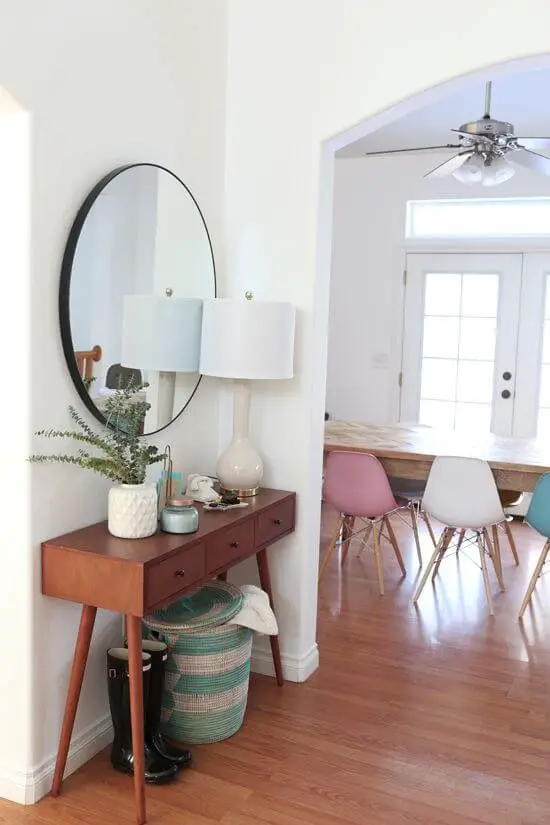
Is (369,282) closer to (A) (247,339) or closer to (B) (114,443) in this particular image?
(A) (247,339)

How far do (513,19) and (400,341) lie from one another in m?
4.14

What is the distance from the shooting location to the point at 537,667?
347cm

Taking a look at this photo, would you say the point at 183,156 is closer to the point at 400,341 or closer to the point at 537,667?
the point at 537,667

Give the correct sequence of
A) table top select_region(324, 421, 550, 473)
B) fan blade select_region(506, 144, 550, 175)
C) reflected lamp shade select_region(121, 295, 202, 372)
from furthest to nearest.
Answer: fan blade select_region(506, 144, 550, 175) < table top select_region(324, 421, 550, 473) < reflected lamp shade select_region(121, 295, 202, 372)

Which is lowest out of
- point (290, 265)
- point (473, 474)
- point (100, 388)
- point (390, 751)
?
point (390, 751)

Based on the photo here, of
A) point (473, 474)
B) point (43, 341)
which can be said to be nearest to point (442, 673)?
point (473, 474)

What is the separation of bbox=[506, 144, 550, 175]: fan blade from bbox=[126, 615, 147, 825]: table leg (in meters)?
3.52

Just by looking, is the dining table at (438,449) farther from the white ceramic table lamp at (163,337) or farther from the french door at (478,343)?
the white ceramic table lamp at (163,337)

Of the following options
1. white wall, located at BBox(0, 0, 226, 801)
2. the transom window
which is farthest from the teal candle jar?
the transom window

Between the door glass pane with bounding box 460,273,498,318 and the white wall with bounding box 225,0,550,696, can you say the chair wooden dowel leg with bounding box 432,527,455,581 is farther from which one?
the door glass pane with bounding box 460,273,498,318

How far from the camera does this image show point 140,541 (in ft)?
8.04

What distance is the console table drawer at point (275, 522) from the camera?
2949mm

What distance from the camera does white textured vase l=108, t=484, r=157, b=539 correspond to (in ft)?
8.04

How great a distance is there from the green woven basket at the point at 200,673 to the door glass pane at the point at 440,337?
430cm
